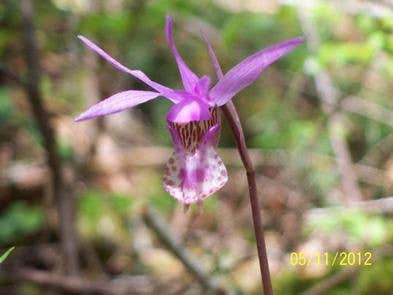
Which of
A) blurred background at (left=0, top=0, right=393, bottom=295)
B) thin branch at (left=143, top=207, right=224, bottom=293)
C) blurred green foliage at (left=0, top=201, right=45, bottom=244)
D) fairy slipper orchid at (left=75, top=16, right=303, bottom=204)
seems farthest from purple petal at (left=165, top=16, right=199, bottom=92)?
blurred green foliage at (left=0, top=201, right=45, bottom=244)

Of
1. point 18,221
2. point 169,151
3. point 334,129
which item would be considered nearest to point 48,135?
point 18,221

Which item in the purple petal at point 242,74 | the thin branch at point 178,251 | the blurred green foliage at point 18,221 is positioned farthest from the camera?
the blurred green foliage at point 18,221

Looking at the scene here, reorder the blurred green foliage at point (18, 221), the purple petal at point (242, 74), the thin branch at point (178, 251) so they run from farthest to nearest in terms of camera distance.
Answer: the blurred green foliage at point (18, 221)
the thin branch at point (178, 251)
the purple petal at point (242, 74)

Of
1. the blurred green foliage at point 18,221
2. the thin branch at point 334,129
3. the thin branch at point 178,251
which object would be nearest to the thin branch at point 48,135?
the thin branch at point 178,251

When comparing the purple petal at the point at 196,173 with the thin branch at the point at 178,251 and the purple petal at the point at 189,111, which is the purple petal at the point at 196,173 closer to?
the purple petal at the point at 189,111

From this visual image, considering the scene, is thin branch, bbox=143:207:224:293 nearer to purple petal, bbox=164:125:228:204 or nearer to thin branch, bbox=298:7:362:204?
thin branch, bbox=298:7:362:204

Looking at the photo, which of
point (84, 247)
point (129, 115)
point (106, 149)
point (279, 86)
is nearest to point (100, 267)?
point (84, 247)
